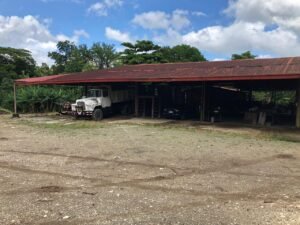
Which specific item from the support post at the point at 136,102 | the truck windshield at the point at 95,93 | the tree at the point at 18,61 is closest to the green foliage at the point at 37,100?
the truck windshield at the point at 95,93

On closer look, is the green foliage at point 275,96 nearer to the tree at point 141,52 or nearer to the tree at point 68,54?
the tree at point 141,52

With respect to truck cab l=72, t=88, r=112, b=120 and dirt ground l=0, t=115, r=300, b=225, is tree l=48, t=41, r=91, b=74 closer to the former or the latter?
truck cab l=72, t=88, r=112, b=120

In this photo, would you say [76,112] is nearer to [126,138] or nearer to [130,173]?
[126,138]

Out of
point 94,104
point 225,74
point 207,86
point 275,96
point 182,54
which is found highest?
point 182,54

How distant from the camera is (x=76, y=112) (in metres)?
24.3

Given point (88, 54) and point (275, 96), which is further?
point (88, 54)

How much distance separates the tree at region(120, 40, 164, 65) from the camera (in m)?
48.1

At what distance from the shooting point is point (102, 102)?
82.1ft

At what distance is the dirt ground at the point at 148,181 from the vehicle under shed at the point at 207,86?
637 centimetres

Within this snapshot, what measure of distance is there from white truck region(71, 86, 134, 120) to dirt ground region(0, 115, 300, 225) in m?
9.79

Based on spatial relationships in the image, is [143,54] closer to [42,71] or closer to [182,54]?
[182,54]

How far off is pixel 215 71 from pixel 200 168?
13134 mm

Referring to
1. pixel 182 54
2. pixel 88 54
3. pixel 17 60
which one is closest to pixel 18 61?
pixel 17 60

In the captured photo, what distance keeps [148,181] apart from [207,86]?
18.6 metres
